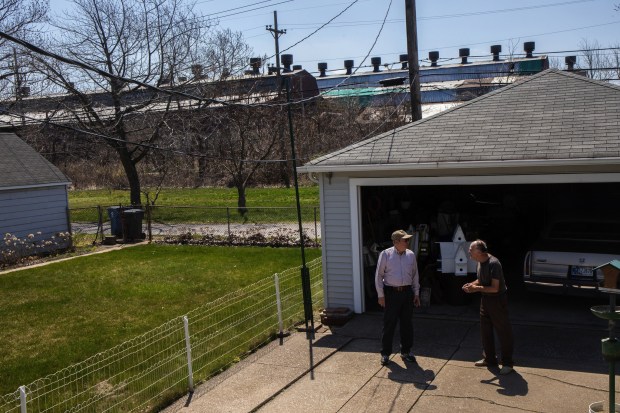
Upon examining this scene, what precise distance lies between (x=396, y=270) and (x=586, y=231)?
4.55 meters

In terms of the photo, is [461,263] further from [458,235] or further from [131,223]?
[131,223]

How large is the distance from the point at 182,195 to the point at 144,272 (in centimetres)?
1929

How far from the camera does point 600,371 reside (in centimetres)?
794

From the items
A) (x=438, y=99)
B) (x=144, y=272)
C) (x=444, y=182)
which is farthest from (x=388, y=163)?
(x=438, y=99)

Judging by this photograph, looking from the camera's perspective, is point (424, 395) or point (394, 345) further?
point (394, 345)

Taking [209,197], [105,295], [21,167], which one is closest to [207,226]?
[21,167]

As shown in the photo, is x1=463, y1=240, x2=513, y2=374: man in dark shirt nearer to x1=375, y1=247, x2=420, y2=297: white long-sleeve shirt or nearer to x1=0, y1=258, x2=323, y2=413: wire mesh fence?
x1=375, y1=247, x2=420, y2=297: white long-sleeve shirt

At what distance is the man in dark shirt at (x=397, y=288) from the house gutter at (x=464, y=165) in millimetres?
1995

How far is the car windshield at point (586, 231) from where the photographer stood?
10.8 meters

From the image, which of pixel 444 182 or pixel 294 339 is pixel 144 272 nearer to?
pixel 294 339

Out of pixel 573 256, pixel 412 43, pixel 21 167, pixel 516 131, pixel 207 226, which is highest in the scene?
pixel 412 43

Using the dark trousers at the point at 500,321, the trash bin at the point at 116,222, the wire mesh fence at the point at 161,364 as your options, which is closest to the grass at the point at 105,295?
the wire mesh fence at the point at 161,364

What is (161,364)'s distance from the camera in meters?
8.84

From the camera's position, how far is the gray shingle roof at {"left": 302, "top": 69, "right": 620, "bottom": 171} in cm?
967
